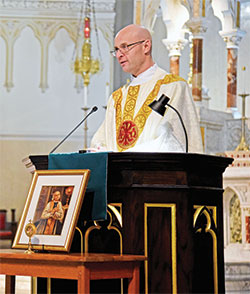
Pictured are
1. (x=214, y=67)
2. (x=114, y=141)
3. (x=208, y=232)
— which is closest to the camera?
(x=208, y=232)

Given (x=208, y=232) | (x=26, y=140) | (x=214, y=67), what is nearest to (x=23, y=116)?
(x=26, y=140)

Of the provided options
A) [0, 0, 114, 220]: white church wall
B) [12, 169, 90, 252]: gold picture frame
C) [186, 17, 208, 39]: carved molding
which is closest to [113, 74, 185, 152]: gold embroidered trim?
[12, 169, 90, 252]: gold picture frame

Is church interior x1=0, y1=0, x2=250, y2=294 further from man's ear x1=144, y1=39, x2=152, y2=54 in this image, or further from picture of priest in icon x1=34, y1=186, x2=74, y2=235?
picture of priest in icon x1=34, y1=186, x2=74, y2=235

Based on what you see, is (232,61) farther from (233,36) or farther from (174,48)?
(174,48)

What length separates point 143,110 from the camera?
4.14m

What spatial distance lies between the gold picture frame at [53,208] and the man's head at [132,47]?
3.04ft

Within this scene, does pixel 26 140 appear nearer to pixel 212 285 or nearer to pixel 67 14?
pixel 67 14

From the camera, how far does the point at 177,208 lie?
11.0ft

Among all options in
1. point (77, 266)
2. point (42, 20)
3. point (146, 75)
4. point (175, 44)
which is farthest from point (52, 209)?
point (42, 20)

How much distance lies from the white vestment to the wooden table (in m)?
0.74

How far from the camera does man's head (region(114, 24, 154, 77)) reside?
3959 mm

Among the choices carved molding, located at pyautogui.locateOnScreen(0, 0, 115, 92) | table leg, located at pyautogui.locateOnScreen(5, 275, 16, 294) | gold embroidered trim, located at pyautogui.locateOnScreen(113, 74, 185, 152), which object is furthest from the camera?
carved molding, located at pyautogui.locateOnScreen(0, 0, 115, 92)

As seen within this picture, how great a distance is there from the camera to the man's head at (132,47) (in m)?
3.96

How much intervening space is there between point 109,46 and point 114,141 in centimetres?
892
